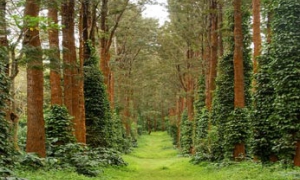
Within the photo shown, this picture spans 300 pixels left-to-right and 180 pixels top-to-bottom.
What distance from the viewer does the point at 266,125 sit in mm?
13109

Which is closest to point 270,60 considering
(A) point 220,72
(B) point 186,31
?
(A) point 220,72

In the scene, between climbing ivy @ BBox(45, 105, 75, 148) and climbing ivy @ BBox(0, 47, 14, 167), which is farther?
climbing ivy @ BBox(45, 105, 75, 148)

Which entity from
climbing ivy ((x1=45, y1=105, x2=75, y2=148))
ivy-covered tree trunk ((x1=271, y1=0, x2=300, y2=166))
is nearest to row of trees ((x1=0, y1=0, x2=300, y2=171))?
ivy-covered tree trunk ((x1=271, y1=0, x2=300, y2=166))

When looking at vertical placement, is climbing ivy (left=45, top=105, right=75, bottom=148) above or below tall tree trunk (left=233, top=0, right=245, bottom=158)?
below

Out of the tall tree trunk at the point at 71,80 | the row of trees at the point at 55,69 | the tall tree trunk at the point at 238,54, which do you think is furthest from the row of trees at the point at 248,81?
→ the tall tree trunk at the point at 71,80

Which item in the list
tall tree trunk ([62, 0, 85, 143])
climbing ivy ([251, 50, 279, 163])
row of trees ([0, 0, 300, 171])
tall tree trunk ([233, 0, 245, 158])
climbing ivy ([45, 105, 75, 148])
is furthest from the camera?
tall tree trunk ([233, 0, 245, 158])

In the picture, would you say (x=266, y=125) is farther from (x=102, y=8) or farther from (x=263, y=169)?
(x=102, y=8)

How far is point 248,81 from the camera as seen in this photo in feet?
59.9

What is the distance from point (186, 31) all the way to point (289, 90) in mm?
17879

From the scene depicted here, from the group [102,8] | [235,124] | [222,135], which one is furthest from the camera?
[102,8]

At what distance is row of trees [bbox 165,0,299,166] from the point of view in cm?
1143

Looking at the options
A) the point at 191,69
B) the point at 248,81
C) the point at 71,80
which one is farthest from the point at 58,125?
the point at 191,69

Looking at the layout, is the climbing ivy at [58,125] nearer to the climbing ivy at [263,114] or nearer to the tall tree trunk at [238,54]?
the climbing ivy at [263,114]

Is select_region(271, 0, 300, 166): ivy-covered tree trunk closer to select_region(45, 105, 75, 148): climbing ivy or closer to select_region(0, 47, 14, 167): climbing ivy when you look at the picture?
select_region(45, 105, 75, 148): climbing ivy
